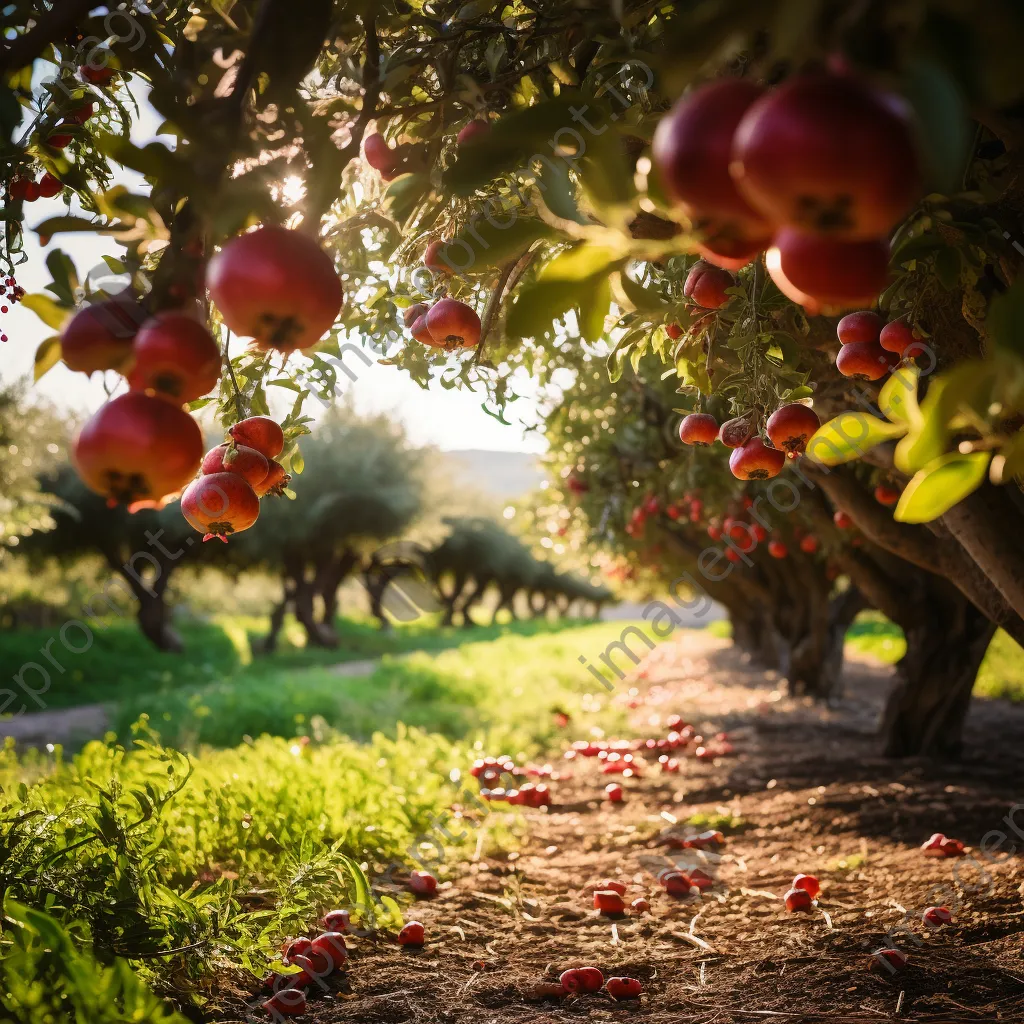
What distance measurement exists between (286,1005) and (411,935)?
75 cm

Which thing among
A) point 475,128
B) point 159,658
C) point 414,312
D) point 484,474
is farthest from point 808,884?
point 484,474

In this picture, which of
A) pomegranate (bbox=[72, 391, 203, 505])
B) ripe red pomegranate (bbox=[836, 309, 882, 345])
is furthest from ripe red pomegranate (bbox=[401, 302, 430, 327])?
pomegranate (bbox=[72, 391, 203, 505])

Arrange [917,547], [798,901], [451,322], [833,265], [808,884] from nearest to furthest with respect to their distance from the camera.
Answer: [833,265] → [451,322] → [798,901] → [808,884] → [917,547]

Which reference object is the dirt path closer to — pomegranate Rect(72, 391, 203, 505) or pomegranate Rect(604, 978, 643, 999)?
pomegranate Rect(604, 978, 643, 999)

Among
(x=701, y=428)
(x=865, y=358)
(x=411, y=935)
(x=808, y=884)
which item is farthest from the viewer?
(x=808, y=884)

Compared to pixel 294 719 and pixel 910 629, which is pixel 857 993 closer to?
pixel 910 629

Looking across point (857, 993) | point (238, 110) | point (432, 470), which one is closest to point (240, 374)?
point (238, 110)

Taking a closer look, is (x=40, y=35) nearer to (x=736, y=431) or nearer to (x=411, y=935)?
(x=736, y=431)

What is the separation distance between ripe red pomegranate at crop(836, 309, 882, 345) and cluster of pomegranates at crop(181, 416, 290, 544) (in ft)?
4.85

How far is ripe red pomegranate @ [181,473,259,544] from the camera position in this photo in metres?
1.37

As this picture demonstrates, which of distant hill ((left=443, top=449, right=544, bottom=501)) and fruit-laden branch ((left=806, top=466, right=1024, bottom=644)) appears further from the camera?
distant hill ((left=443, top=449, right=544, bottom=501))

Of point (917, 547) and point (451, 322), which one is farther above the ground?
point (451, 322)

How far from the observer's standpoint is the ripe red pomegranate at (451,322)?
1750 mm

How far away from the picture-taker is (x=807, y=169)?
688mm
